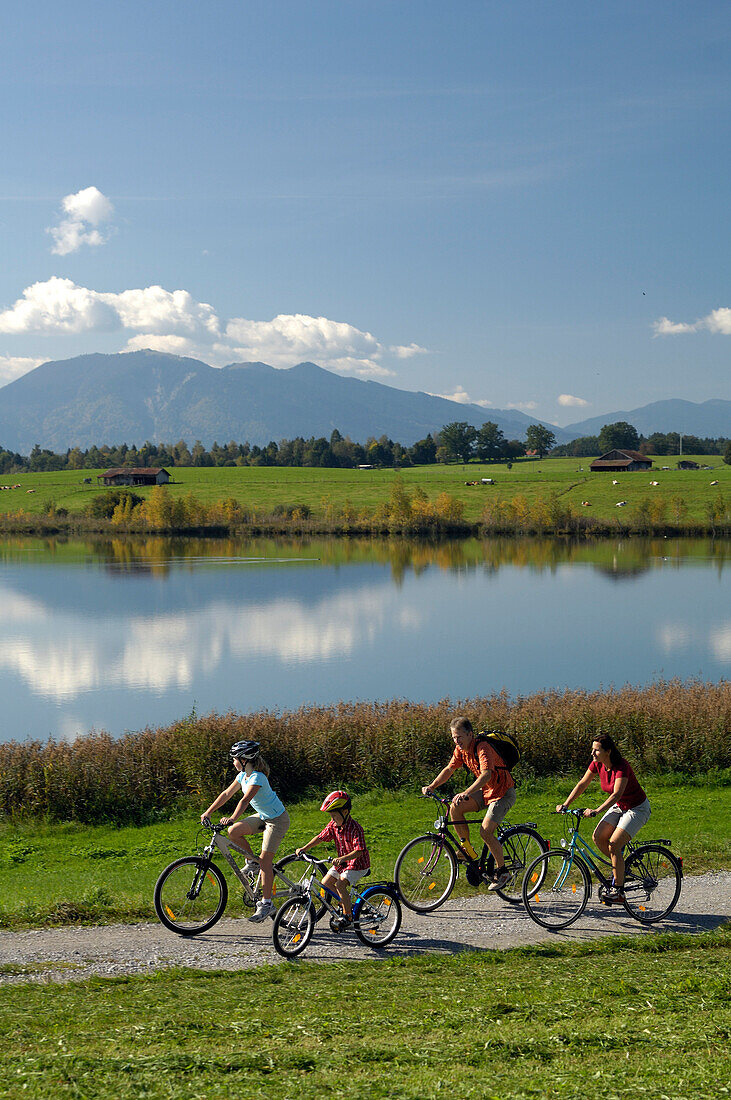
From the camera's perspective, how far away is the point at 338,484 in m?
166

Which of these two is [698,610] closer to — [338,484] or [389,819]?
[389,819]

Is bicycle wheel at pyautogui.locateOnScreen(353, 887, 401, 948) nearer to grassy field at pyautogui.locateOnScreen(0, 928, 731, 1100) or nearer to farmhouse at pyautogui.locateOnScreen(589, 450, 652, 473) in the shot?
grassy field at pyautogui.locateOnScreen(0, 928, 731, 1100)

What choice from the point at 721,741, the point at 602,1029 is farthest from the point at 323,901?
the point at 721,741

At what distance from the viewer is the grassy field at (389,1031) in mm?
6586

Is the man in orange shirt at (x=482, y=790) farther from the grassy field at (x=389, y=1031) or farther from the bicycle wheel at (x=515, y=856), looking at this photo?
the grassy field at (x=389, y=1031)

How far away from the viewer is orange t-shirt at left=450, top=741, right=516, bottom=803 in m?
12.2

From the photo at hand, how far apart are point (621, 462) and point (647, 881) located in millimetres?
179747

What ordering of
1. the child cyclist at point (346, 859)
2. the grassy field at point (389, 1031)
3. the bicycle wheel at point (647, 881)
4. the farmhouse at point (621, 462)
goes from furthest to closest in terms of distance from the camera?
the farmhouse at point (621, 462), the bicycle wheel at point (647, 881), the child cyclist at point (346, 859), the grassy field at point (389, 1031)

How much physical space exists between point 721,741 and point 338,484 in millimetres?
143800

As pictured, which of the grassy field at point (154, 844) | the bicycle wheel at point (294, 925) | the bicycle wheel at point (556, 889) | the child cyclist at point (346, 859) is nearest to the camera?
the bicycle wheel at point (294, 925)

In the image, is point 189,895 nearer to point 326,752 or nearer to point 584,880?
point 584,880

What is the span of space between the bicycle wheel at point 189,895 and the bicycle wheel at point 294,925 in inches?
46.6

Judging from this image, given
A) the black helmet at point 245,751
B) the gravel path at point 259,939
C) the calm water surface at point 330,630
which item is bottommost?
the calm water surface at point 330,630

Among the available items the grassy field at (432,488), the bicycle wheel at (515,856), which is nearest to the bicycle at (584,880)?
the bicycle wheel at (515,856)
